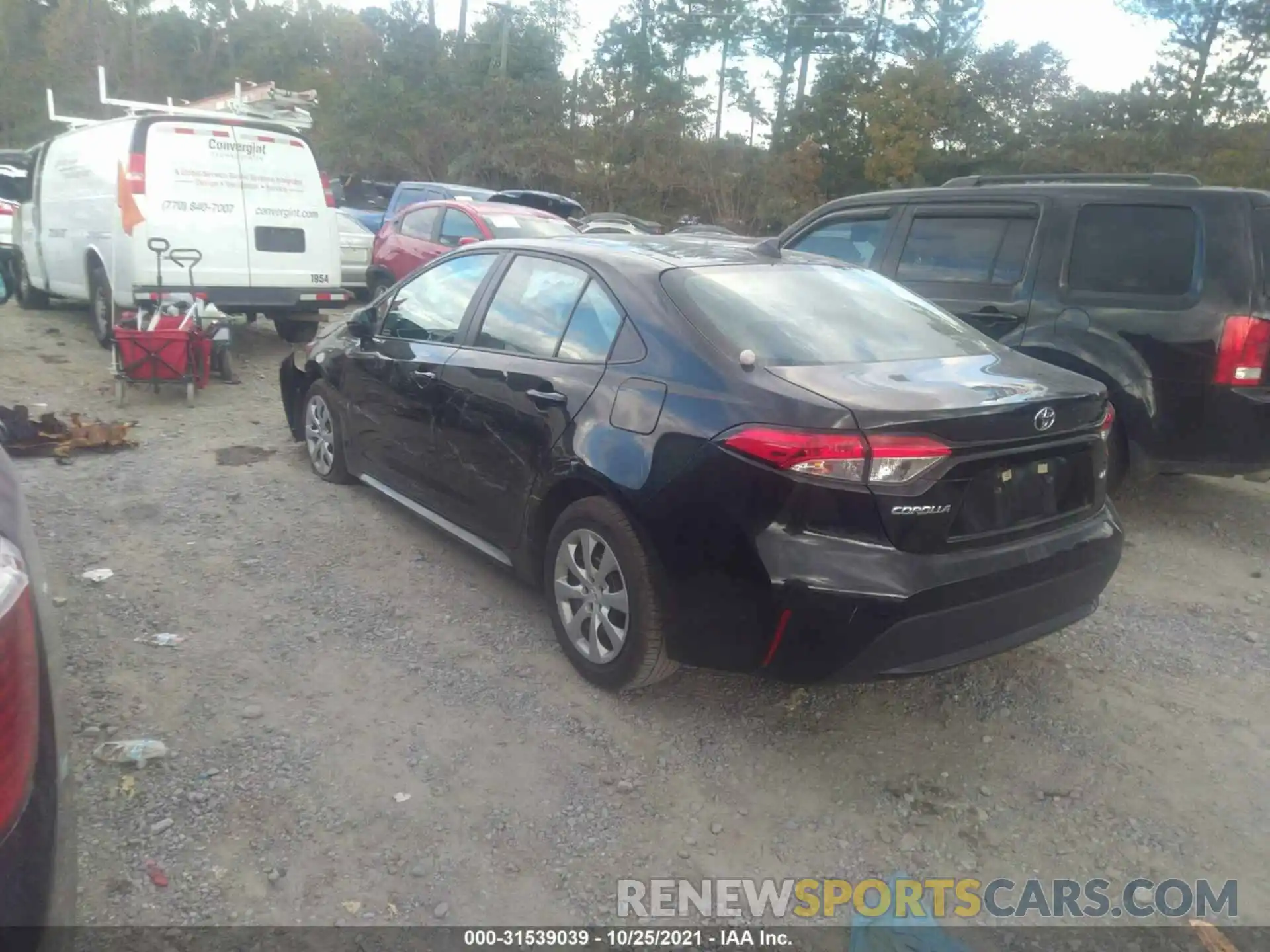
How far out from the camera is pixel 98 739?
3.18 metres

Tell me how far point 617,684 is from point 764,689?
59 cm

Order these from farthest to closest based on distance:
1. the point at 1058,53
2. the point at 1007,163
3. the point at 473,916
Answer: the point at 1058,53 < the point at 1007,163 < the point at 473,916

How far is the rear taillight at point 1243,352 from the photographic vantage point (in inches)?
190

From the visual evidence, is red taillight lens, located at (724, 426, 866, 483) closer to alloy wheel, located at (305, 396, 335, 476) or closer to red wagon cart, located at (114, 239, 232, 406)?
alloy wheel, located at (305, 396, 335, 476)

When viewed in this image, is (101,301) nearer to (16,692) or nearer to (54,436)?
(54,436)

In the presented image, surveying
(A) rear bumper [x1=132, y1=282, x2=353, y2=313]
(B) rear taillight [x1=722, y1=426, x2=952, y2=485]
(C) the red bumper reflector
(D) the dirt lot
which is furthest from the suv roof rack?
(A) rear bumper [x1=132, y1=282, x2=353, y2=313]

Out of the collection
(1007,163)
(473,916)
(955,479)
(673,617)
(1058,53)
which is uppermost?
(1058,53)

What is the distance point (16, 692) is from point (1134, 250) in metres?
5.46

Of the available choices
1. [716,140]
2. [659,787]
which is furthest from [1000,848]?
[716,140]

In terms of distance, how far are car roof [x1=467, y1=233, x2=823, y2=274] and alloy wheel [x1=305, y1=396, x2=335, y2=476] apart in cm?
174

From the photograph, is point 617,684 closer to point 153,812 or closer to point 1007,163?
point 153,812

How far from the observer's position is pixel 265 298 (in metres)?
8.88

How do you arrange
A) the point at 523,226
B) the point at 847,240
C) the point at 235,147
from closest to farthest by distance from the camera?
the point at 847,240 → the point at 235,147 → the point at 523,226

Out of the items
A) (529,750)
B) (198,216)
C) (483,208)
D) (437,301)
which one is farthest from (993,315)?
(483,208)
